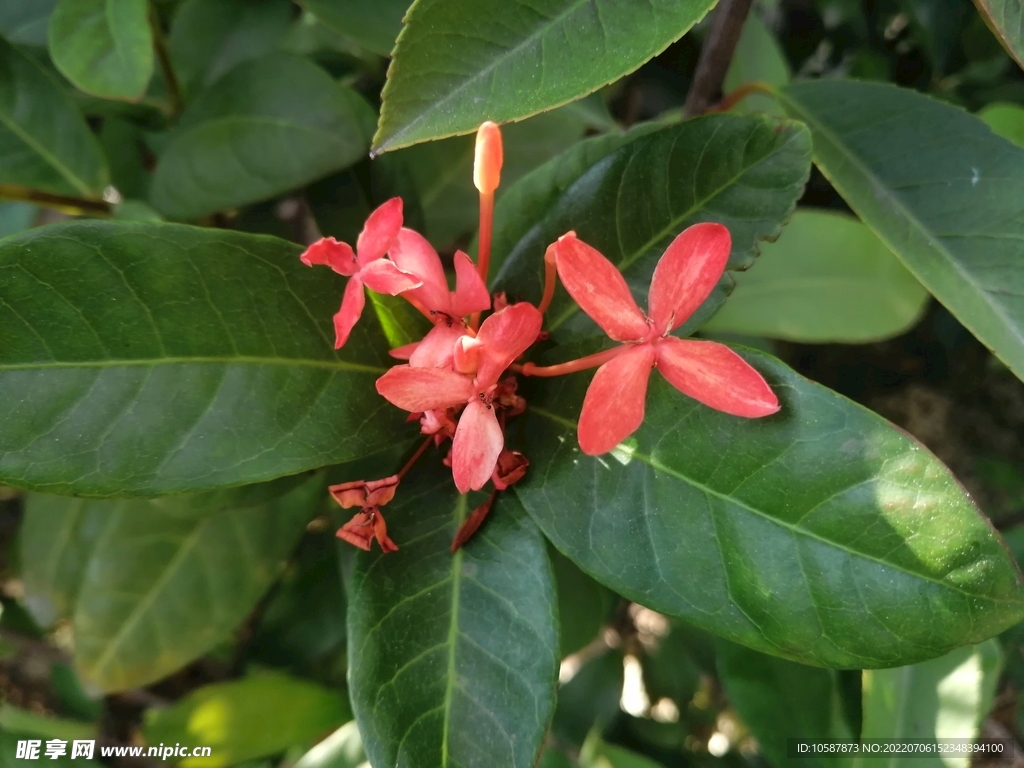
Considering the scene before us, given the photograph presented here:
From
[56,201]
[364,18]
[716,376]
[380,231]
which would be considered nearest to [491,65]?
[380,231]

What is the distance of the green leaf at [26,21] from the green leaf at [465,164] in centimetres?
43

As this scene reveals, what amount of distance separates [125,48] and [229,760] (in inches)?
30.2

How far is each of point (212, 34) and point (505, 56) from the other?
59 centimetres

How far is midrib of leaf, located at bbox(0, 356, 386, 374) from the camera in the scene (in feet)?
1.25

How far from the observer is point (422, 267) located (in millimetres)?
407

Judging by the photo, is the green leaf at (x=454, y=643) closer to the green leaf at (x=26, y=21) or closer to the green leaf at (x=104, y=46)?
the green leaf at (x=104, y=46)

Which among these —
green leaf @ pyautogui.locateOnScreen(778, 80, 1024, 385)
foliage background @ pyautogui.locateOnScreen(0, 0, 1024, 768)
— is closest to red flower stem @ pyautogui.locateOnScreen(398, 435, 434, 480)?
foliage background @ pyautogui.locateOnScreen(0, 0, 1024, 768)

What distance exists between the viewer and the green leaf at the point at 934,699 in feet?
2.24

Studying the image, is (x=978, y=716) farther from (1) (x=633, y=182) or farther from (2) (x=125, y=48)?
(2) (x=125, y=48)

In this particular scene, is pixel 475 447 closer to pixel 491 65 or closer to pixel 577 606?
pixel 491 65

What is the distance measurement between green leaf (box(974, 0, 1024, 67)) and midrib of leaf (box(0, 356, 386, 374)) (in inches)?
17.5

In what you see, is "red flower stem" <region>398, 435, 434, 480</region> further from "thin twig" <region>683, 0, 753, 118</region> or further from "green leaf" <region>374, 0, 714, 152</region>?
"thin twig" <region>683, 0, 753, 118</region>

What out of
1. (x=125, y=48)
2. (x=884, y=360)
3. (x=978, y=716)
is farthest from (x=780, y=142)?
(x=884, y=360)

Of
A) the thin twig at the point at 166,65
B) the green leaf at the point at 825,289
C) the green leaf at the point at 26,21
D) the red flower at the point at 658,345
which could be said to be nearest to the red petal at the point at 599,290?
the red flower at the point at 658,345
